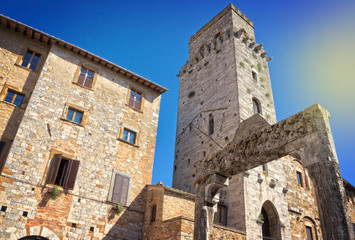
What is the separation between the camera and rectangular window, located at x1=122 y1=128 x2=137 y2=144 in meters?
15.8

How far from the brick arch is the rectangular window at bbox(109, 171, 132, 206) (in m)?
2.99

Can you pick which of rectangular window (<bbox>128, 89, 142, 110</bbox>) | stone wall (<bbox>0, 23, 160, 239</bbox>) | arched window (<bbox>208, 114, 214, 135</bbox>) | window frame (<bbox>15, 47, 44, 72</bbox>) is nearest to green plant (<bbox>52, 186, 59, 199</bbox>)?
stone wall (<bbox>0, 23, 160, 239</bbox>)

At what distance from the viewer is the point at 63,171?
1291 cm

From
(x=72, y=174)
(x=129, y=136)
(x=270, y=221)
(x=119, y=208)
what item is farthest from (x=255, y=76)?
(x=72, y=174)

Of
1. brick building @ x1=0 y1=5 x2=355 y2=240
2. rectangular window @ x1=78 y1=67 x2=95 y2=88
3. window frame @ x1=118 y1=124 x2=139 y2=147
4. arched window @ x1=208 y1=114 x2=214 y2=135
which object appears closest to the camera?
brick building @ x1=0 y1=5 x2=355 y2=240

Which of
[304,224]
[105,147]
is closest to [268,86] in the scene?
[304,224]

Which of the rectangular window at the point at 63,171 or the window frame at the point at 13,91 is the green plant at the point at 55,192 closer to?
the rectangular window at the point at 63,171

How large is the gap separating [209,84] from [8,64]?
14.1m

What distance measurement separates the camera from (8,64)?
1385 cm

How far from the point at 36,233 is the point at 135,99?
910 centimetres

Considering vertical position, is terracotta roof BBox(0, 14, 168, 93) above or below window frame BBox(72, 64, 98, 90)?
above

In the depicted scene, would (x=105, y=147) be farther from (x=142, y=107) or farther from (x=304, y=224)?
(x=304, y=224)

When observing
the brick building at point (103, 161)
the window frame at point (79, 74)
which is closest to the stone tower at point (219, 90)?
the brick building at point (103, 161)

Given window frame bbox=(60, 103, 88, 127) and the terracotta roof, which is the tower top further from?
window frame bbox=(60, 103, 88, 127)
